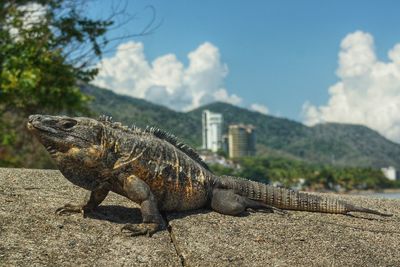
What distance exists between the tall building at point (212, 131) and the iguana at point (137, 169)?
156m

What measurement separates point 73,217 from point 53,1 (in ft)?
32.4

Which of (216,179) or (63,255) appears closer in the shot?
(63,255)

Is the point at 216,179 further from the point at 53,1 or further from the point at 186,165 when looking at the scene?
the point at 53,1

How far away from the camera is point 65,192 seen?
7508 mm

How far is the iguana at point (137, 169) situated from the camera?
A: 561 centimetres

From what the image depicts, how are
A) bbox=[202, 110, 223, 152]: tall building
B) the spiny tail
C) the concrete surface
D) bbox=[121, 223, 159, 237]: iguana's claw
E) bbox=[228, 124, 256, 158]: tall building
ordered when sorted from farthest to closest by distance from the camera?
1. bbox=[228, 124, 256, 158]: tall building
2. bbox=[202, 110, 223, 152]: tall building
3. the spiny tail
4. bbox=[121, 223, 159, 237]: iguana's claw
5. the concrete surface

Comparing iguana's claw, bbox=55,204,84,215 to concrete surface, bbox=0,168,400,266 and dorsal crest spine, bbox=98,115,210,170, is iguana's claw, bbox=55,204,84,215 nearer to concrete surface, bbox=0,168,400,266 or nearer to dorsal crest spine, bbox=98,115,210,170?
concrete surface, bbox=0,168,400,266

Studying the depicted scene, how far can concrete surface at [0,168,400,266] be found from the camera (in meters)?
4.97

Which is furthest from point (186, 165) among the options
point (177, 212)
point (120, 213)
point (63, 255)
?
point (63, 255)

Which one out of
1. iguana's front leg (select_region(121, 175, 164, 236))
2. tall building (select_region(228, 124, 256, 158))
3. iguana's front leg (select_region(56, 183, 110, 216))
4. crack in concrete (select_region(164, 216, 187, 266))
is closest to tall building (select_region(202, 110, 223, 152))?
tall building (select_region(228, 124, 256, 158))

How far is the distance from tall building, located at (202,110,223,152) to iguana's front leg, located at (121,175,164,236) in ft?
514

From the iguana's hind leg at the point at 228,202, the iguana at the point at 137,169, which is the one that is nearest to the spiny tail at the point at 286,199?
the iguana at the point at 137,169

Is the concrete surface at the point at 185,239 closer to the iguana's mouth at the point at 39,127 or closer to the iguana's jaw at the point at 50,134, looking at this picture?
the iguana's jaw at the point at 50,134

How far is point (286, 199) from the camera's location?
24.1 ft
